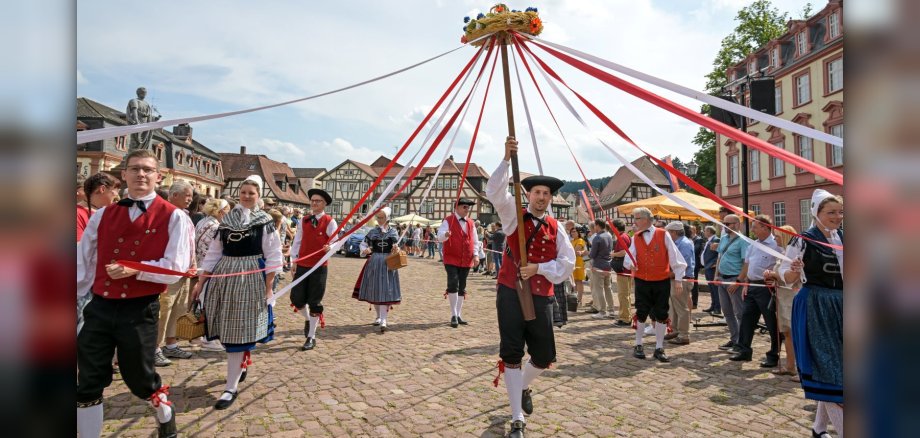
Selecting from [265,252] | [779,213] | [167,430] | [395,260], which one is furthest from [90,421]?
[779,213]

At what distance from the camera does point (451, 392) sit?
193 inches

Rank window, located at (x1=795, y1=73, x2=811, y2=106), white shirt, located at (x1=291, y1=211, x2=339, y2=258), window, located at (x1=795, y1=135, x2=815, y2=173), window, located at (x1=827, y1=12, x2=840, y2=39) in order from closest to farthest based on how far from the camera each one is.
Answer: white shirt, located at (x1=291, y1=211, x2=339, y2=258), window, located at (x1=827, y1=12, x2=840, y2=39), window, located at (x1=795, y1=135, x2=815, y2=173), window, located at (x1=795, y1=73, x2=811, y2=106)

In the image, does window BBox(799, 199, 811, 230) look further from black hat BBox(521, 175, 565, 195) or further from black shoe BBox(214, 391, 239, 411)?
black shoe BBox(214, 391, 239, 411)

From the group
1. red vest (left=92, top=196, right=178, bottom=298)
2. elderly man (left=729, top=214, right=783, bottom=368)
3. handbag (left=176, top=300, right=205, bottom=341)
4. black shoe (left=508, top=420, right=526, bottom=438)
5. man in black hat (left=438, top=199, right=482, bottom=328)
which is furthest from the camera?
man in black hat (left=438, top=199, right=482, bottom=328)

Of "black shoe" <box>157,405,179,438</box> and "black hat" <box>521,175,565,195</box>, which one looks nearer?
"black shoe" <box>157,405,179,438</box>

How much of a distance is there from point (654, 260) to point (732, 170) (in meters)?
29.0

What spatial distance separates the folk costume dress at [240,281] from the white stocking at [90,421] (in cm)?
127

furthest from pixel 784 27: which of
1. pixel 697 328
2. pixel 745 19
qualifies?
pixel 697 328

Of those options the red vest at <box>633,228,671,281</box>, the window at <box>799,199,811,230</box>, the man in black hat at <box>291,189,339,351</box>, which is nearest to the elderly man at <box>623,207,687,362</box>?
the red vest at <box>633,228,671,281</box>

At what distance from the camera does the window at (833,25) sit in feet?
74.9

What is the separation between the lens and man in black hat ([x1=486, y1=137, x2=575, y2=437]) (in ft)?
12.9

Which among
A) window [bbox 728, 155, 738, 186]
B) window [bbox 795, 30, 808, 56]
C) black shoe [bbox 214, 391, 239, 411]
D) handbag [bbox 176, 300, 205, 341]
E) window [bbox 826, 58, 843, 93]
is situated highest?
window [bbox 795, 30, 808, 56]
